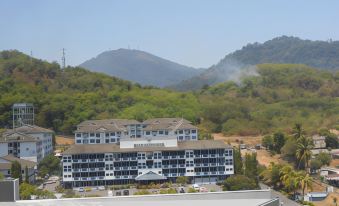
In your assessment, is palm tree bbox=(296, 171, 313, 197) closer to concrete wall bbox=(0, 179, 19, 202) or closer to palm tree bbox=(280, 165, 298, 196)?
palm tree bbox=(280, 165, 298, 196)

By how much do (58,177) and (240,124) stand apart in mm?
16803

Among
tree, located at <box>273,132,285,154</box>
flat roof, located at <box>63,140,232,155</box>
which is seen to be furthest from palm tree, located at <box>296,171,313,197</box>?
tree, located at <box>273,132,285,154</box>

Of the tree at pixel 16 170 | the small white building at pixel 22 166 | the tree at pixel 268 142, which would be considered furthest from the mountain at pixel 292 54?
the tree at pixel 16 170

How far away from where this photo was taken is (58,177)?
31.1 m

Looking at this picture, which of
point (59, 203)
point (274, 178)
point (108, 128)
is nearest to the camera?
point (59, 203)

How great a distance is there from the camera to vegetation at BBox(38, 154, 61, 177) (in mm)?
31375

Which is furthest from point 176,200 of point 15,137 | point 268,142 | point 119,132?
point 268,142

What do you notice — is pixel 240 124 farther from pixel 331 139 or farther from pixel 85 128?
pixel 85 128

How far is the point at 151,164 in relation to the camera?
94.3ft

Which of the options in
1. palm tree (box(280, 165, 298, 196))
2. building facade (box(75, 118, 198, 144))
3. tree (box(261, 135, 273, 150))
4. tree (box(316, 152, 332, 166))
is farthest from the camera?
tree (box(261, 135, 273, 150))

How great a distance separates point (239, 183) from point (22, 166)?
1031 cm

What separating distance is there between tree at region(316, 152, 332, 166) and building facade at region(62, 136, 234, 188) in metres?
6.15

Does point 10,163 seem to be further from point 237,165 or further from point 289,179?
point 289,179

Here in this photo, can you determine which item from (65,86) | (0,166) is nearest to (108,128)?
(0,166)
